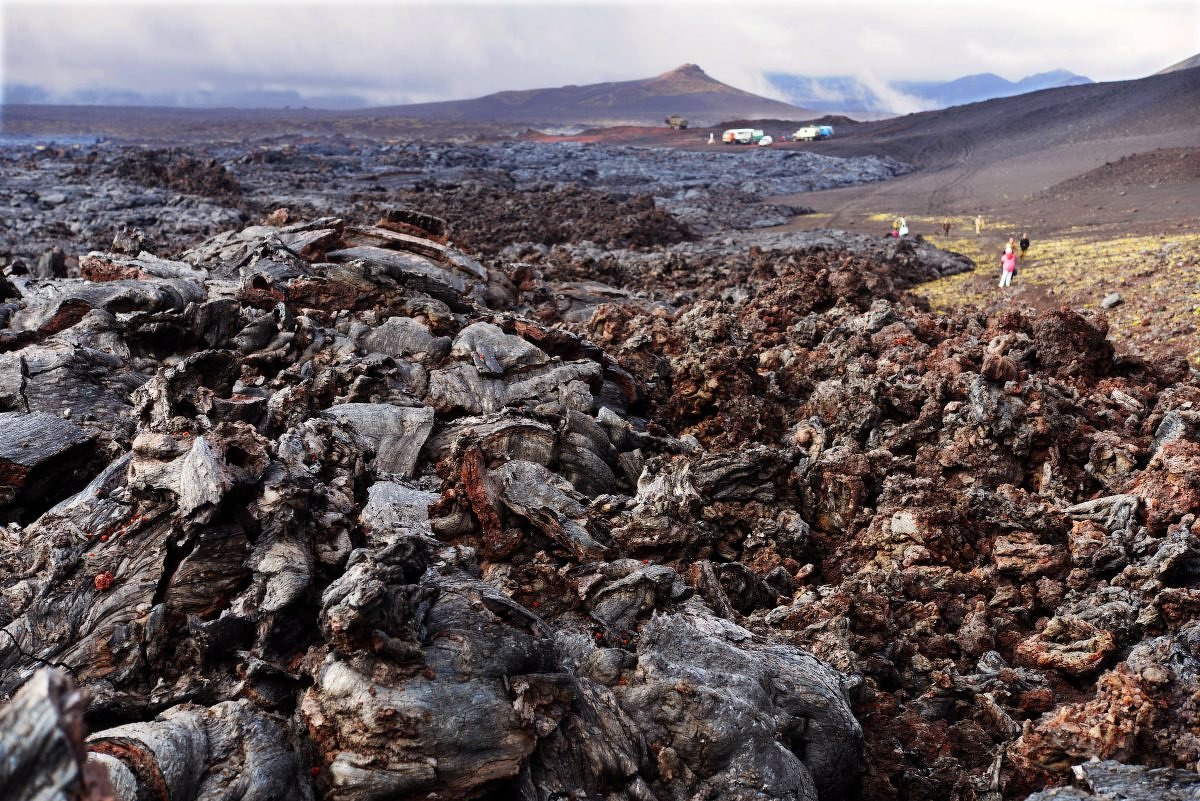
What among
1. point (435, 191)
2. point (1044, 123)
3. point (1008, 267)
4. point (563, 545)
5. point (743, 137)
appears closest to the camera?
point (563, 545)

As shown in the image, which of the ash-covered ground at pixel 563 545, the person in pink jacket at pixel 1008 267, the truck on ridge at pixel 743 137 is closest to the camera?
the ash-covered ground at pixel 563 545

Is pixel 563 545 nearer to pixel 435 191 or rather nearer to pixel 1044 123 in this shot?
pixel 435 191

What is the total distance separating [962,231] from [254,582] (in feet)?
155

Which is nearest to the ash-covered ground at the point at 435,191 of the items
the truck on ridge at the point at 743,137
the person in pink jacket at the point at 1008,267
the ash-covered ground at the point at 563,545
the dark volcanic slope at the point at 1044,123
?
the dark volcanic slope at the point at 1044,123

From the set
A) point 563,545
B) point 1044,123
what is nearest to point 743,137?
point 1044,123

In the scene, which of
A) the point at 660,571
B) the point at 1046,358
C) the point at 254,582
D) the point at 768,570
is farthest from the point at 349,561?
the point at 1046,358

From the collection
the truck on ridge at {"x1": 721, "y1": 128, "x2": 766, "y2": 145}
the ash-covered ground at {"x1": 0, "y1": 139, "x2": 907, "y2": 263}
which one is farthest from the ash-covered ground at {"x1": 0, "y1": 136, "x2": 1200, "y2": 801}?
the truck on ridge at {"x1": 721, "y1": 128, "x2": 766, "y2": 145}

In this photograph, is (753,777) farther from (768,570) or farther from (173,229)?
(173,229)

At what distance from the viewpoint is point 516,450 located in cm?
1255

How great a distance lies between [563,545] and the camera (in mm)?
10172

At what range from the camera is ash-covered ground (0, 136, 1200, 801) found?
6848 millimetres

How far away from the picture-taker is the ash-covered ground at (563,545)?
22.5 feet

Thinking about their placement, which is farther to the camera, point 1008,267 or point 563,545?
point 1008,267

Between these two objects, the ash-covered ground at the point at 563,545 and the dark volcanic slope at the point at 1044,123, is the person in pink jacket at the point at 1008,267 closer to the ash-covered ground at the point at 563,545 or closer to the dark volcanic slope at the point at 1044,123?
the ash-covered ground at the point at 563,545
